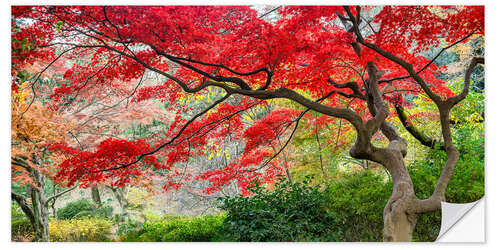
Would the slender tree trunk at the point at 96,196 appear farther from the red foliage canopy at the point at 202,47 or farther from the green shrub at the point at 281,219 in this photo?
the green shrub at the point at 281,219

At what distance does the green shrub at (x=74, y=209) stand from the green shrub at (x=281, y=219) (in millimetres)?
1859

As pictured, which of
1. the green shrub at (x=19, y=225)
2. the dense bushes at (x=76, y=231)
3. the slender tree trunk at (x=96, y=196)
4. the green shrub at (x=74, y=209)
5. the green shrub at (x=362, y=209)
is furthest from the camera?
the slender tree trunk at (x=96, y=196)

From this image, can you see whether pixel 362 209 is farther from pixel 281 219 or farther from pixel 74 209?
pixel 74 209

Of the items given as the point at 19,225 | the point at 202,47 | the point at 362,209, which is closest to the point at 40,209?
the point at 19,225

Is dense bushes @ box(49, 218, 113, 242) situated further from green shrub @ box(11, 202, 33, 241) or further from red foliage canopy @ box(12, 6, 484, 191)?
red foliage canopy @ box(12, 6, 484, 191)

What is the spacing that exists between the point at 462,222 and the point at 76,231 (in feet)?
13.4

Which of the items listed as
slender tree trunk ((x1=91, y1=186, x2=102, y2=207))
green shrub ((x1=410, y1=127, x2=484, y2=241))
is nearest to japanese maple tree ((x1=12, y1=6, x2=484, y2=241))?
green shrub ((x1=410, y1=127, x2=484, y2=241))

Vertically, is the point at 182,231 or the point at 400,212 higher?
the point at 400,212

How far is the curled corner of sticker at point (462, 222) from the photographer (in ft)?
10.1

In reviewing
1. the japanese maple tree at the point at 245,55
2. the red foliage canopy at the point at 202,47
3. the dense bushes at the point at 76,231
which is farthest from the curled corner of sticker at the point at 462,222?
the dense bushes at the point at 76,231

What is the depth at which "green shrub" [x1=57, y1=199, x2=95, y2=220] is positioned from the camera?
3.77 meters

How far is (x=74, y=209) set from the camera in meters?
4.10

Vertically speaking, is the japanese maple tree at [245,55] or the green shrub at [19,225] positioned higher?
the japanese maple tree at [245,55]
